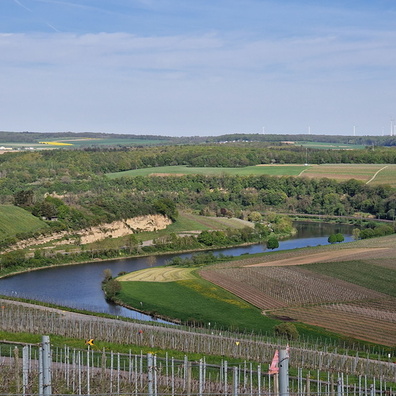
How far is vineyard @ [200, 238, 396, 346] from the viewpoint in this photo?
43.8m

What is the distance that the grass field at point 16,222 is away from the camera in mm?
79500

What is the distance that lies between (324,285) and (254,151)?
394 feet

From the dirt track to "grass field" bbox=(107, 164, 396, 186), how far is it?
55449 mm

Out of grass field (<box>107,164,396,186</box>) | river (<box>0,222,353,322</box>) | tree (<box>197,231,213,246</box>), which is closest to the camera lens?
river (<box>0,222,353,322</box>)

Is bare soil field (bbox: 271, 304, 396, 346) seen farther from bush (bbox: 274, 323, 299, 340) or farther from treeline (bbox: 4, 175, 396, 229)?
treeline (bbox: 4, 175, 396, 229)

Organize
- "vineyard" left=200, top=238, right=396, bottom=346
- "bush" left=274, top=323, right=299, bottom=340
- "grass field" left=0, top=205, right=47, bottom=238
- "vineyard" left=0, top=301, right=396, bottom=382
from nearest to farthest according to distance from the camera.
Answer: "vineyard" left=0, top=301, right=396, bottom=382 < "bush" left=274, top=323, right=299, bottom=340 < "vineyard" left=200, top=238, right=396, bottom=346 < "grass field" left=0, top=205, right=47, bottom=238

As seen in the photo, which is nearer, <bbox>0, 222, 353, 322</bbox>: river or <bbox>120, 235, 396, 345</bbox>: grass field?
<bbox>120, 235, 396, 345</bbox>: grass field

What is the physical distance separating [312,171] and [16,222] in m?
68.8

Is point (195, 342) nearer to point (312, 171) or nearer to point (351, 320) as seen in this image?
point (351, 320)

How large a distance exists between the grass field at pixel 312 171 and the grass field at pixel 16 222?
54.6m

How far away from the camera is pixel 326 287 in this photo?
5434cm

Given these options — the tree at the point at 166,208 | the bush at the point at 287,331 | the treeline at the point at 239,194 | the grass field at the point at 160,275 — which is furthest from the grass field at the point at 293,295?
the treeline at the point at 239,194

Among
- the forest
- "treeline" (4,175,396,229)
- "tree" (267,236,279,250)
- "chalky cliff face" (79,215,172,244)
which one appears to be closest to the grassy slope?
"tree" (267,236,279,250)

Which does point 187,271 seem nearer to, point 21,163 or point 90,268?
point 90,268
